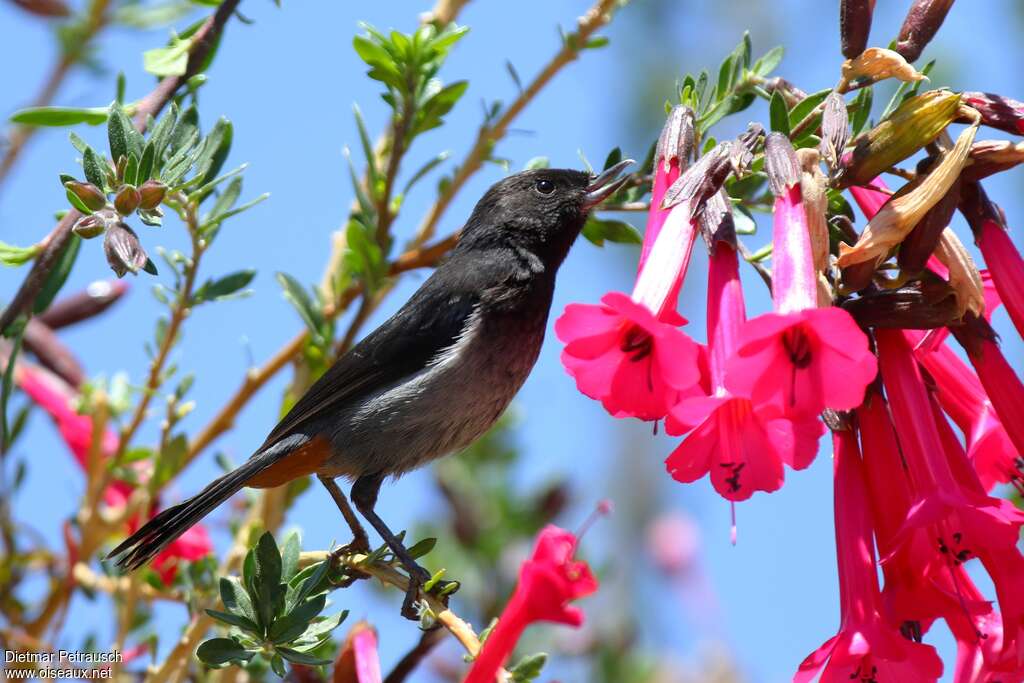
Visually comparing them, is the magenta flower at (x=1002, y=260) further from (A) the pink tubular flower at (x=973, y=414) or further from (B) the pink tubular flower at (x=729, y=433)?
(B) the pink tubular flower at (x=729, y=433)

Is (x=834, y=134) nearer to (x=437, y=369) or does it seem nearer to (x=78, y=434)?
(x=437, y=369)

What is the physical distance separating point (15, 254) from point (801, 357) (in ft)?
5.04

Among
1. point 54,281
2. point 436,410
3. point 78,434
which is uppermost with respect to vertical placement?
point 54,281

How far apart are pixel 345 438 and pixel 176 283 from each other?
792 mm

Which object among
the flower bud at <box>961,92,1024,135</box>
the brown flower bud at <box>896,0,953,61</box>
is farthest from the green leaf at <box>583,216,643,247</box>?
the flower bud at <box>961,92,1024,135</box>

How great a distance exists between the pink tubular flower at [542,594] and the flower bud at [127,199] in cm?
89

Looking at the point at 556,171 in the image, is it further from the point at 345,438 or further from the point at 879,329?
the point at 879,329

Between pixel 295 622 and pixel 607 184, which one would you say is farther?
pixel 607 184

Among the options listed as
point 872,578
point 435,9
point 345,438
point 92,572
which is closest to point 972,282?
point 872,578

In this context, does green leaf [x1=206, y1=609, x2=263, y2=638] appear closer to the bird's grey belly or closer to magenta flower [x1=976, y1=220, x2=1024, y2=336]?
the bird's grey belly

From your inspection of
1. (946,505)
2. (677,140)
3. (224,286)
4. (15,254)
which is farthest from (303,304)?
(946,505)

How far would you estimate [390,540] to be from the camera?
2.90m

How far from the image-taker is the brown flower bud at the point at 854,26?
85.7 inches

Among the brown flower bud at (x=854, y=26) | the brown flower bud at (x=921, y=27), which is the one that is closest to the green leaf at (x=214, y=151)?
the brown flower bud at (x=854, y=26)
